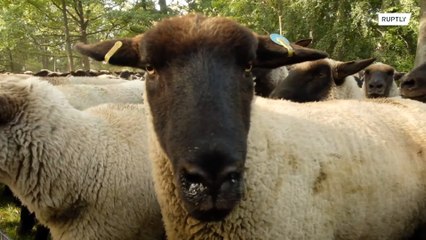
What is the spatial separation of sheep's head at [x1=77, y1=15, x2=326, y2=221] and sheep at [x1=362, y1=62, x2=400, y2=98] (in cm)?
525

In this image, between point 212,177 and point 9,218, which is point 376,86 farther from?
point 212,177

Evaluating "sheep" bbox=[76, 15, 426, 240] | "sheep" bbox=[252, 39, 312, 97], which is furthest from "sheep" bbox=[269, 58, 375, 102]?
"sheep" bbox=[76, 15, 426, 240]

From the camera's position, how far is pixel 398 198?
11.1ft

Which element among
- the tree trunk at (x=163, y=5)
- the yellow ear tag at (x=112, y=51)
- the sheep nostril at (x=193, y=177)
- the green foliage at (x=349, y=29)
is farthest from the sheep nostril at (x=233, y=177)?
the tree trunk at (x=163, y=5)

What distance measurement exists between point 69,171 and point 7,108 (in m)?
0.67

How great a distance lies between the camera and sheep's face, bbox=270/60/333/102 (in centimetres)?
625

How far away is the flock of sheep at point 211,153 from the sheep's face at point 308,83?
2042mm

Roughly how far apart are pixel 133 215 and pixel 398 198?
2.07 metres

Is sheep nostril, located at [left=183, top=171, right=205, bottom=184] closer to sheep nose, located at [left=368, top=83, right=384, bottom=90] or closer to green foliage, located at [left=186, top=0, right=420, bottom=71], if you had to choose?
sheep nose, located at [left=368, top=83, right=384, bottom=90]

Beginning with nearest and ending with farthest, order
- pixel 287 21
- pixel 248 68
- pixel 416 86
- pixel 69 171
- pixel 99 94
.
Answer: pixel 248 68, pixel 69 171, pixel 416 86, pixel 99 94, pixel 287 21

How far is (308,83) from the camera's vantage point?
637 centimetres

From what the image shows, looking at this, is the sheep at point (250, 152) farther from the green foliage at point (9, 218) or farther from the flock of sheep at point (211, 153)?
the green foliage at point (9, 218)

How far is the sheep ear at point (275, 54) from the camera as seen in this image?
9.49 ft

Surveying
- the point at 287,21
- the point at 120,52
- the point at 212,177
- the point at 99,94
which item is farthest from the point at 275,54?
the point at 287,21
